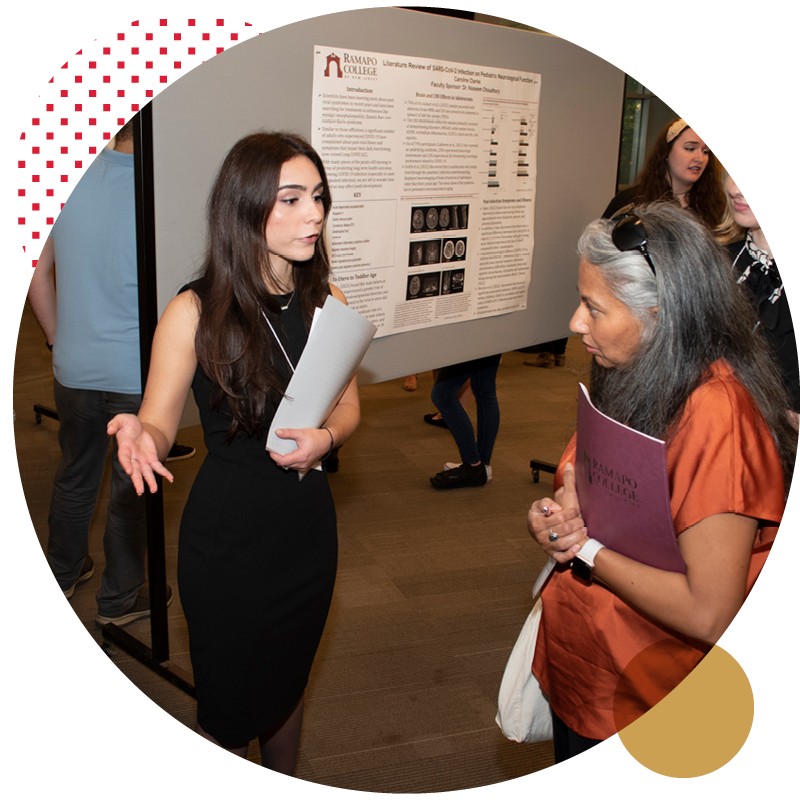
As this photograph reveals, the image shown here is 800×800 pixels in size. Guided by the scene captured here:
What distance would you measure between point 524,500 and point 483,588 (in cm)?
102

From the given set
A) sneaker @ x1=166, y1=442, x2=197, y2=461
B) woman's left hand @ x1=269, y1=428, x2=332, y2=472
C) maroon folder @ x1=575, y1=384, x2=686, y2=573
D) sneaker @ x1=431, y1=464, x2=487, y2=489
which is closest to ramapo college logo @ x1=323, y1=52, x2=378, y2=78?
woman's left hand @ x1=269, y1=428, x2=332, y2=472

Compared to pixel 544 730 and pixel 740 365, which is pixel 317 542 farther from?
pixel 740 365

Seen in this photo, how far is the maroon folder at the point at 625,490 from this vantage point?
42.3 inches

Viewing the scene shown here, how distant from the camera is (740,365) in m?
1.13

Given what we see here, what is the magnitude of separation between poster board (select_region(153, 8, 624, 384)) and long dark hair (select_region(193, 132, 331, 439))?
564 mm

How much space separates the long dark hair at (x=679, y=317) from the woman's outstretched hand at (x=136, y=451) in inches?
31.9

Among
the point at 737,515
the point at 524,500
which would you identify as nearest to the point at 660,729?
the point at 737,515

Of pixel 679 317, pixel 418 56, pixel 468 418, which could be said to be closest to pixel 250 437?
pixel 679 317

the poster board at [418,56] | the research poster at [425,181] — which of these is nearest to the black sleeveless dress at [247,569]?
the poster board at [418,56]

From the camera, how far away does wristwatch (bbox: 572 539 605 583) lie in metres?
1.23

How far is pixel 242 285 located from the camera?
1485 millimetres

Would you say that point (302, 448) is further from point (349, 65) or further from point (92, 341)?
A: point (349, 65)

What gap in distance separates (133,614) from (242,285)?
1741 mm

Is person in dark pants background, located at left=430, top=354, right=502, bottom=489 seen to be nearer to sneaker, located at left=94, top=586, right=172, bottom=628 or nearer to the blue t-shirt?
sneaker, located at left=94, top=586, right=172, bottom=628
